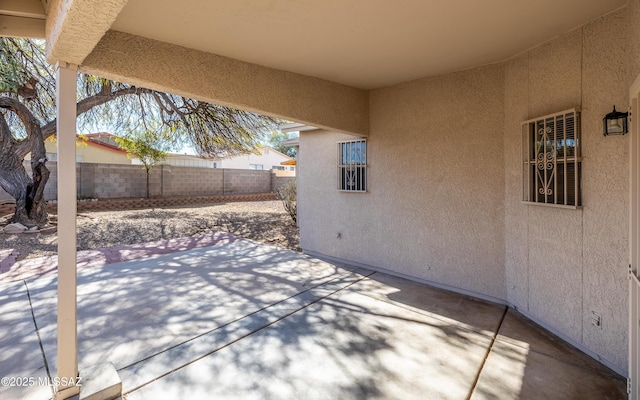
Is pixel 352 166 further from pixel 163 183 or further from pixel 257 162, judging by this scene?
→ pixel 257 162

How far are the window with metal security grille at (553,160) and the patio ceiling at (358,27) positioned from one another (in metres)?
1.11

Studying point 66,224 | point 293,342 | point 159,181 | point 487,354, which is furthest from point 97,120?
point 487,354

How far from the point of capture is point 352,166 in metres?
7.16

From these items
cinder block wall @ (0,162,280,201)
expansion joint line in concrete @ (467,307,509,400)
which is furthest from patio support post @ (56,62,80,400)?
cinder block wall @ (0,162,280,201)

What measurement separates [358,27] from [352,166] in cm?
373

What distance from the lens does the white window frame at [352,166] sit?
692 centimetres

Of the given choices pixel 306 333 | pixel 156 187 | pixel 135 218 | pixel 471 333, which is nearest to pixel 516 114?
pixel 471 333

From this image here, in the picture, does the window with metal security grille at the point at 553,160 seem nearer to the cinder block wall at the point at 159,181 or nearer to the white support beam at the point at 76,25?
the white support beam at the point at 76,25

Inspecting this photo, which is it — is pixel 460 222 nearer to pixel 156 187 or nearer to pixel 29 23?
pixel 29 23

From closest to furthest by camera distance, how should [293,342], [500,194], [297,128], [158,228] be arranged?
[293,342] → [500,194] → [297,128] → [158,228]

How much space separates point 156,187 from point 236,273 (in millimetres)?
14316

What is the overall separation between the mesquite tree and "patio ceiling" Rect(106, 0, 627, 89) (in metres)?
5.78

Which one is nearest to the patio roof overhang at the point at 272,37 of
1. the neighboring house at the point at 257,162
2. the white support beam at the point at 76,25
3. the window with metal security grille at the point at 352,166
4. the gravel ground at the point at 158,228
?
the white support beam at the point at 76,25

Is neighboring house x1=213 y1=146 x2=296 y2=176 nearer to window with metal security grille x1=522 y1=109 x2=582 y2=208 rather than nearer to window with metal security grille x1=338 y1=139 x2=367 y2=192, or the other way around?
window with metal security grille x1=338 y1=139 x2=367 y2=192
